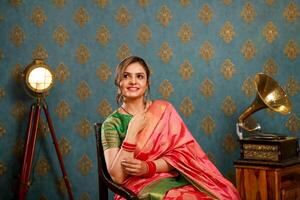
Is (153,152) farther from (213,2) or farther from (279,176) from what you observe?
(213,2)

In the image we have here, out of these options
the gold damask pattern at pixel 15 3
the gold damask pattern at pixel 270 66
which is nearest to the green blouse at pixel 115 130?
the gold damask pattern at pixel 270 66

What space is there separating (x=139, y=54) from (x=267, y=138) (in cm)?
136

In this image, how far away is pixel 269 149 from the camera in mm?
3594

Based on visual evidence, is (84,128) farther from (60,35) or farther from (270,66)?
(270,66)

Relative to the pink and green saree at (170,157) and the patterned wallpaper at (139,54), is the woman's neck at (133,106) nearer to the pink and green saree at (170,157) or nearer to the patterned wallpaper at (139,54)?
the pink and green saree at (170,157)

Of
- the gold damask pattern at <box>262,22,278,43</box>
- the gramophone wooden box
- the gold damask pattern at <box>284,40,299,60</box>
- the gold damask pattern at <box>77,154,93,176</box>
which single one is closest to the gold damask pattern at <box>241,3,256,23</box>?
the gold damask pattern at <box>262,22,278,43</box>

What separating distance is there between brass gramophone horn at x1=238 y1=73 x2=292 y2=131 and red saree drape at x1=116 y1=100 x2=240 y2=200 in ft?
3.97

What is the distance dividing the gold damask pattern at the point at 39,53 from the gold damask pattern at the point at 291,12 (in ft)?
6.98

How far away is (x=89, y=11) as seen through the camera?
4.35 m

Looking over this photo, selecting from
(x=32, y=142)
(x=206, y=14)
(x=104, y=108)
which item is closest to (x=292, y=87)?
(x=206, y=14)

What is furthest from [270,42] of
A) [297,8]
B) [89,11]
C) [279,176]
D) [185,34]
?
[89,11]

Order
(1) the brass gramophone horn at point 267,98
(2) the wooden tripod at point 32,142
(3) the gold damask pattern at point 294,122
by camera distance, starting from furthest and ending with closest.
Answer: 1. (3) the gold damask pattern at point 294,122
2. (2) the wooden tripod at point 32,142
3. (1) the brass gramophone horn at point 267,98

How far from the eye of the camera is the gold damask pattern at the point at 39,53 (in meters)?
4.29

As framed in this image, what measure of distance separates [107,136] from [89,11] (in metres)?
2.00
